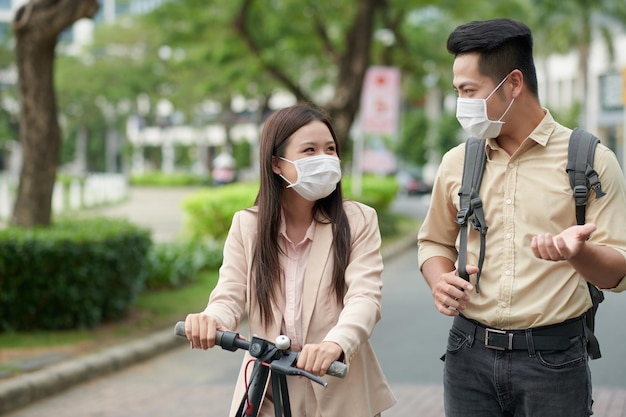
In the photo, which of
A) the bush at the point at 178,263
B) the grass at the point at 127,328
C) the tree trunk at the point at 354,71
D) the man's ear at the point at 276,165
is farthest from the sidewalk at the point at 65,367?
the tree trunk at the point at 354,71

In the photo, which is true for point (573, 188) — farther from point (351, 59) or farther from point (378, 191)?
point (378, 191)

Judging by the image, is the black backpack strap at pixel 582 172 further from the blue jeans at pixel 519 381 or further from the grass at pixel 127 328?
the grass at pixel 127 328

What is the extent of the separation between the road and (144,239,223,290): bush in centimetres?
275

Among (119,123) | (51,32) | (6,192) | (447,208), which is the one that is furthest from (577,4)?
(447,208)

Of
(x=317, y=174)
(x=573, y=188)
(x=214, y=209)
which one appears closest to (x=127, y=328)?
(x=317, y=174)

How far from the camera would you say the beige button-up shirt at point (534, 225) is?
280 centimetres

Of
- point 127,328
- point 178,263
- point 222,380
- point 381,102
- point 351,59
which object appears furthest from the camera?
point 381,102

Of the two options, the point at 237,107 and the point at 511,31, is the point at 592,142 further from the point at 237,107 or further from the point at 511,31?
the point at 237,107

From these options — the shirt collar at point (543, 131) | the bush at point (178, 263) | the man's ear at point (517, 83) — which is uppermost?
the man's ear at point (517, 83)

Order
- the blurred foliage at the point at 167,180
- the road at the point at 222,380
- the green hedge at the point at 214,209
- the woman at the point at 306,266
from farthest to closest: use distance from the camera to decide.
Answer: the blurred foliage at the point at 167,180 → the green hedge at the point at 214,209 → the road at the point at 222,380 → the woman at the point at 306,266

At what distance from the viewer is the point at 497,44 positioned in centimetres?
288

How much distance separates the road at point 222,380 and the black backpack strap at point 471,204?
379 cm

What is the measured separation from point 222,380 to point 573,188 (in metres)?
5.33

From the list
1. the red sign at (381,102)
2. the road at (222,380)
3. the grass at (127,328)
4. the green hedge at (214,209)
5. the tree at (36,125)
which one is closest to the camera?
the road at (222,380)
